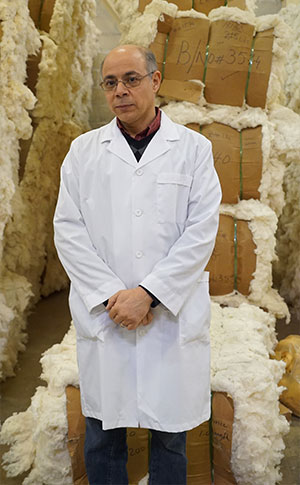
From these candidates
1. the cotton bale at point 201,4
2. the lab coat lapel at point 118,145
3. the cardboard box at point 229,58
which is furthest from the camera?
the cotton bale at point 201,4

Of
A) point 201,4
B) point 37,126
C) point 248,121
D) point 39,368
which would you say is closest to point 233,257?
point 248,121

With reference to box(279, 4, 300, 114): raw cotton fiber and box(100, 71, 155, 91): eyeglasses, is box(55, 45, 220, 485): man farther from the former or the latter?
box(279, 4, 300, 114): raw cotton fiber

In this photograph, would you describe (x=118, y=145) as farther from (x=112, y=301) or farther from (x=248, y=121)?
(x=248, y=121)

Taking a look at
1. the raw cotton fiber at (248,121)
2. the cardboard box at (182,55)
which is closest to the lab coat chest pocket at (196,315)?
the raw cotton fiber at (248,121)

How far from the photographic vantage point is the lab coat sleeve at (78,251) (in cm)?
120

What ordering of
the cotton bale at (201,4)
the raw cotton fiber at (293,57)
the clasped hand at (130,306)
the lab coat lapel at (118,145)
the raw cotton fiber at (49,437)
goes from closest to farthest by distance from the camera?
the clasped hand at (130,306) → the lab coat lapel at (118,145) → the raw cotton fiber at (49,437) → the cotton bale at (201,4) → the raw cotton fiber at (293,57)

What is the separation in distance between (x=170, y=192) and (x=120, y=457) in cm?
78

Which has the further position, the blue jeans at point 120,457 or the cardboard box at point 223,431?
the cardboard box at point 223,431

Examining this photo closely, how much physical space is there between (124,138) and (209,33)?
4.60ft

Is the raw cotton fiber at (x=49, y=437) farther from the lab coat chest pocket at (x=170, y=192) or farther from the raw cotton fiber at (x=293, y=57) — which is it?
the raw cotton fiber at (x=293, y=57)

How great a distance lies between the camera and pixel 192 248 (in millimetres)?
1192

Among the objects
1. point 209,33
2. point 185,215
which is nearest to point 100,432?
point 185,215

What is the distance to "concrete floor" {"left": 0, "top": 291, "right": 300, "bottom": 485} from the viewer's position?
1894mm

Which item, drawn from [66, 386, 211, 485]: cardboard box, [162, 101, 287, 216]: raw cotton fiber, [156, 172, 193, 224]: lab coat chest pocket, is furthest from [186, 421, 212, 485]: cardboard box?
[162, 101, 287, 216]: raw cotton fiber
